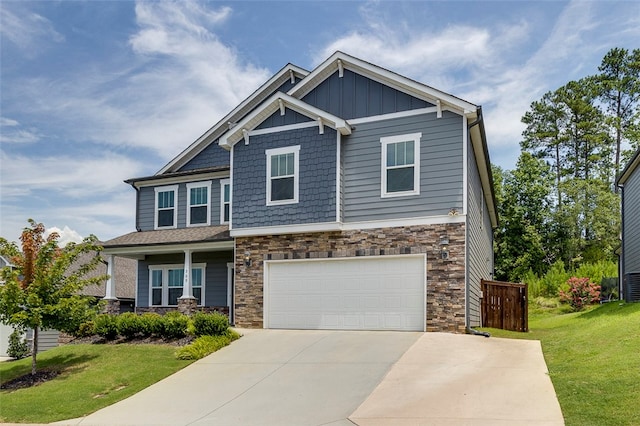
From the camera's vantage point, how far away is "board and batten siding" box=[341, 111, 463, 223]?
15.7 meters

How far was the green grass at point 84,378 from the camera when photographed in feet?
37.7

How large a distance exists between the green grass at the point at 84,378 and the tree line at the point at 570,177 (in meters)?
24.2

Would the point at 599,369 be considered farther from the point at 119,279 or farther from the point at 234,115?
the point at 119,279

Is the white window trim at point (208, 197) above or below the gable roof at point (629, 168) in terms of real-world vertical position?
below

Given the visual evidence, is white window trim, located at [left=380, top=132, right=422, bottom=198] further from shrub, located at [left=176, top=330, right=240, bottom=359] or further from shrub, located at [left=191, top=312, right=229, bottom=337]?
shrub, located at [left=176, top=330, right=240, bottom=359]

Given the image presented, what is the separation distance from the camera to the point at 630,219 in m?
22.2

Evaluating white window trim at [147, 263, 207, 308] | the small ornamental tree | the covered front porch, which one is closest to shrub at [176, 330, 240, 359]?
the small ornamental tree

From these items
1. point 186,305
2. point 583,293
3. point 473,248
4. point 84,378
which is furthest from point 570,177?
point 84,378

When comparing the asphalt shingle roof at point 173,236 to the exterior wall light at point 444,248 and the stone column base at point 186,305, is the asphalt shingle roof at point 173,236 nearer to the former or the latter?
the stone column base at point 186,305

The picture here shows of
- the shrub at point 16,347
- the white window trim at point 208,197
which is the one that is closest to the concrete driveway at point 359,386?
the white window trim at point 208,197

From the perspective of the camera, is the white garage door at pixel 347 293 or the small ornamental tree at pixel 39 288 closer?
the small ornamental tree at pixel 39 288

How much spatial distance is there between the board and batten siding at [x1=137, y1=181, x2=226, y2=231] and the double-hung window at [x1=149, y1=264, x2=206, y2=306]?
67.3 inches

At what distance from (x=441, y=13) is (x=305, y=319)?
9.54m

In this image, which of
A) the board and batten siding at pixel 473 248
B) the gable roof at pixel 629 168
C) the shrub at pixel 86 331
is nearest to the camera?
the board and batten siding at pixel 473 248
